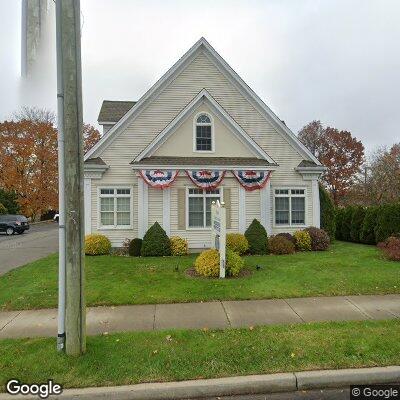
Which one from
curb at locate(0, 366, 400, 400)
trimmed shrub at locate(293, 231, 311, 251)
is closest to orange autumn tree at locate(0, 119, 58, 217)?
trimmed shrub at locate(293, 231, 311, 251)

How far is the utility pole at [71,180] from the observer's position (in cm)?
487

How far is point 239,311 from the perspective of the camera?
7012 mm

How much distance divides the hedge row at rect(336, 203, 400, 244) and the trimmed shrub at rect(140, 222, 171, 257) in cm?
1049

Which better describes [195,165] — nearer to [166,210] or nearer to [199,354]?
[166,210]

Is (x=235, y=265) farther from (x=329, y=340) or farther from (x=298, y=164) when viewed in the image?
(x=298, y=164)

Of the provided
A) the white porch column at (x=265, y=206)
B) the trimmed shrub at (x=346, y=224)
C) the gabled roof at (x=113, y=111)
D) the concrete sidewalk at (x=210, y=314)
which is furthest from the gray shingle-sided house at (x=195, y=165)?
the concrete sidewalk at (x=210, y=314)

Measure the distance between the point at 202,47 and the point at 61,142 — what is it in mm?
13298

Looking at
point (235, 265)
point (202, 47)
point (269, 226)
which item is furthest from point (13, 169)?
point (235, 265)

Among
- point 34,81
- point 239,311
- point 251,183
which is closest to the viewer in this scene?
point 34,81

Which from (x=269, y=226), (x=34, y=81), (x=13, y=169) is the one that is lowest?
(x=269, y=226)

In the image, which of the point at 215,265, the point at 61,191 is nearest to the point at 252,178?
the point at 215,265

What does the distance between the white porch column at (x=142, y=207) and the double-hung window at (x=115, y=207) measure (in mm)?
615

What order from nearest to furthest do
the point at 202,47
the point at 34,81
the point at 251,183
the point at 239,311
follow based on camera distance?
the point at 34,81, the point at 239,311, the point at 251,183, the point at 202,47

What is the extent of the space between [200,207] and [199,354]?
1079 cm
